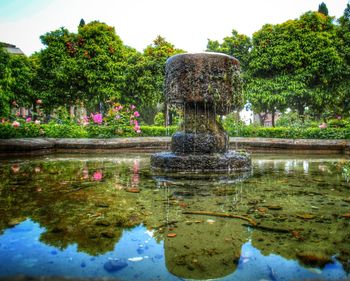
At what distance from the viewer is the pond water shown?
1530 millimetres

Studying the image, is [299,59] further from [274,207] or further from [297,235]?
[297,235]

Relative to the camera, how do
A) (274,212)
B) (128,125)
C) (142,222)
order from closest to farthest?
(142,222)
(274,212)
(128,125)

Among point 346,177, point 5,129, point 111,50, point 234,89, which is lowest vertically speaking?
point 346,177

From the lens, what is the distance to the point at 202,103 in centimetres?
598

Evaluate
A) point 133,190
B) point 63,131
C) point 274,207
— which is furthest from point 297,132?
point 133,190

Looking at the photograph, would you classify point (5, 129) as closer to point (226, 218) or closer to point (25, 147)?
point (25, 147)

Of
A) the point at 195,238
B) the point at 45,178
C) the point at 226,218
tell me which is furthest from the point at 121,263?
the point at 45,178

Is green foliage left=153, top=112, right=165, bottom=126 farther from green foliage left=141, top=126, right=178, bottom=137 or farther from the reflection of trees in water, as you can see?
the reflection of trees in water

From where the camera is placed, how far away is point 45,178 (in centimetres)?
452

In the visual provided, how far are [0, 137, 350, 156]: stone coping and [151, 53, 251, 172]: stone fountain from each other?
6.45 m

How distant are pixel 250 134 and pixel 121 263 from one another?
49.4ft

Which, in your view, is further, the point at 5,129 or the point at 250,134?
the point at 250,134

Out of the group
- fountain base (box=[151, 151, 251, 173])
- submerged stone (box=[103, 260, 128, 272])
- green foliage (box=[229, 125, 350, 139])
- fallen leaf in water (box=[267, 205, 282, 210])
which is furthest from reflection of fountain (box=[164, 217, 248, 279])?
green foliage (box=[229, 125, 350, 139])

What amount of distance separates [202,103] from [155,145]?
681cm
